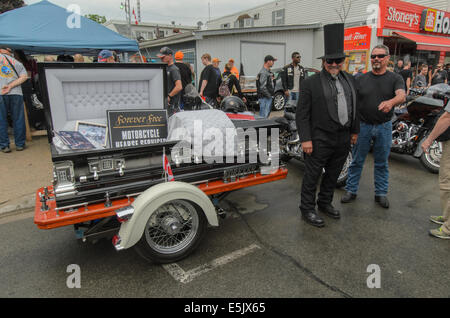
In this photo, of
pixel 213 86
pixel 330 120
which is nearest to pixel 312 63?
pixel 213 86

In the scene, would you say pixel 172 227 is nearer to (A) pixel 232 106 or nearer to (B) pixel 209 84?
(A) pixel 232 106

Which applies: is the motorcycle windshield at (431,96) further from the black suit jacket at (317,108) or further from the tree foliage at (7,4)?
the tree foliage at (7,4)

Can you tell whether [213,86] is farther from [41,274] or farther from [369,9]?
[369,9]

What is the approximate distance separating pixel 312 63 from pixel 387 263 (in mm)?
16313

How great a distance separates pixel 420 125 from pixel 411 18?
13583 mm

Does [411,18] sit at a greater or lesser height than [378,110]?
greater

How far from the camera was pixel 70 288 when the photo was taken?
256cm

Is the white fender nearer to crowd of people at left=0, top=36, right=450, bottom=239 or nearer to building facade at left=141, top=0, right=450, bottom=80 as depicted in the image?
crowd of people at left=0, top=36, right=450, bottom=239

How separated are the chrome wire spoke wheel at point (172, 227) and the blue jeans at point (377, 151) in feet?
8.49

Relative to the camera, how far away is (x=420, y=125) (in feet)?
19.2

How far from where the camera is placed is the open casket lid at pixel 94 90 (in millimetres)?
3488

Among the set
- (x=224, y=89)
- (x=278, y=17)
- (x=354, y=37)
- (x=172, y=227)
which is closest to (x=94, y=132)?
(x=172, y=227)

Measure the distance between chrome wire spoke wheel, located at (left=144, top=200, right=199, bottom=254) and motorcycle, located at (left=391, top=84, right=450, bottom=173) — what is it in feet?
14.5

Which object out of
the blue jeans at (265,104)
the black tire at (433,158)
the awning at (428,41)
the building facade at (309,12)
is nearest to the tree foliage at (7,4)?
the blue jeans at (265,104)
